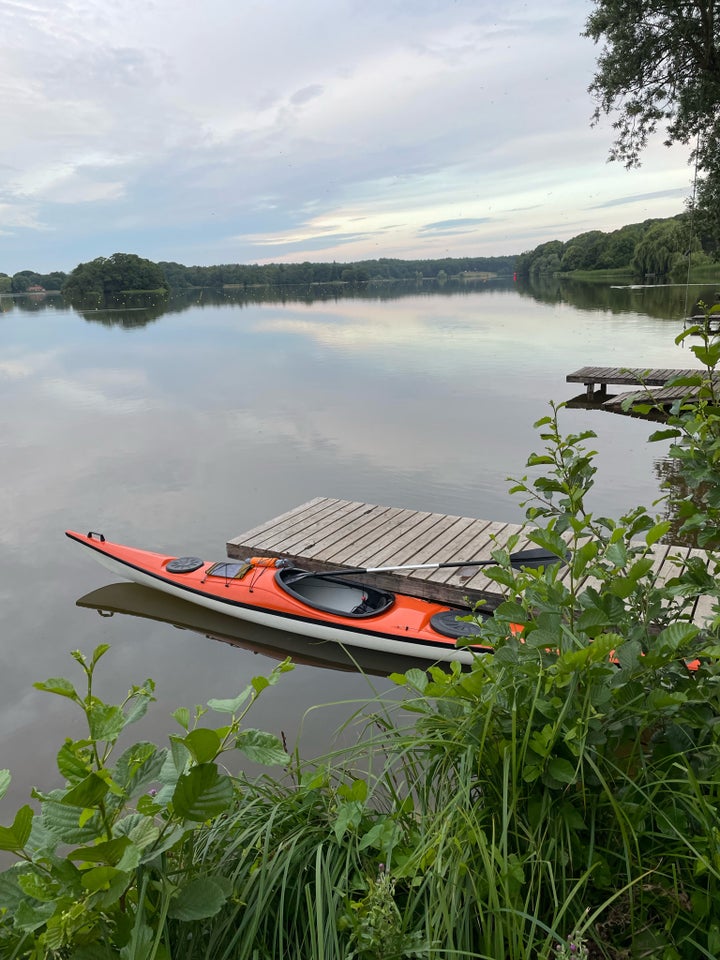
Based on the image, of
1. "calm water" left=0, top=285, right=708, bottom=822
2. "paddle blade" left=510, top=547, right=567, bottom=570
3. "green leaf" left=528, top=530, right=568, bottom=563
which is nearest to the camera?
"green leaf" left=528, top=530, right=568, bottom=563

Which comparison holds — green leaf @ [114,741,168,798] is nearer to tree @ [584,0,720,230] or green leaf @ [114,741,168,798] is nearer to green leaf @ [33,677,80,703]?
green leaf @ [33,677,80,703]

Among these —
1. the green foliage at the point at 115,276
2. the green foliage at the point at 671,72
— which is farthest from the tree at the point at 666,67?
the green foliage at the point at 115,276

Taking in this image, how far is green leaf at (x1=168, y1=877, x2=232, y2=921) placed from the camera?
3.64 ft

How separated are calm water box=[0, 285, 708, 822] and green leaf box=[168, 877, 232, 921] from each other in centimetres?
112

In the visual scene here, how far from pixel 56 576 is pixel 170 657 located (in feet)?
10.3

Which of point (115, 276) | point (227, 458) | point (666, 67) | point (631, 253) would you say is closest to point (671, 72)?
point (666, 67)

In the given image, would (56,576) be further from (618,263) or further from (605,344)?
(618,263)

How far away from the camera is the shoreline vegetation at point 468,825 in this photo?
110cm

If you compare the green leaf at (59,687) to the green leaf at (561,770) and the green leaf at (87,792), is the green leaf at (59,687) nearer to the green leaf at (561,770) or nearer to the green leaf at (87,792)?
the green leaf at (87,792)

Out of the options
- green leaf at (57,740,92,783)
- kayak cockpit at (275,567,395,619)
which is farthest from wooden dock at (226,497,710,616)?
green leaf at (57,740,92,783)

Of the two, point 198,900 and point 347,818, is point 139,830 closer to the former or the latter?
point 198,900

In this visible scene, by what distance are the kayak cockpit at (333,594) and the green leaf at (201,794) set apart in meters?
4.95

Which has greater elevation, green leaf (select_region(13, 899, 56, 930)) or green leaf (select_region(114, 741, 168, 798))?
green leaf (select_region(114, 741, 168, 798))

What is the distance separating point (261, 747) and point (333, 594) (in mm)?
5635
